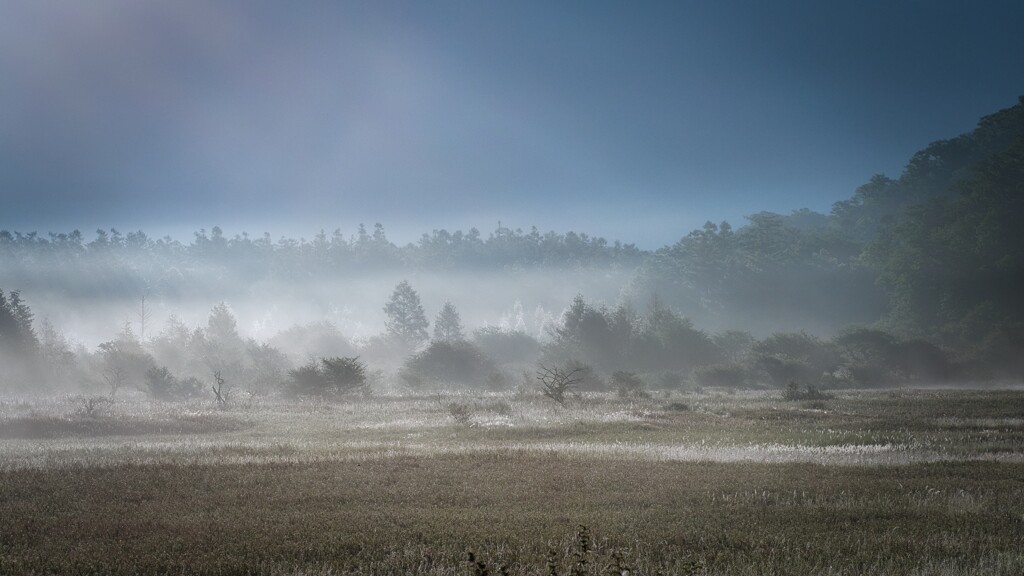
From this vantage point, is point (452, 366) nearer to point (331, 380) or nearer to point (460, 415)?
Answer: point (331, 380)

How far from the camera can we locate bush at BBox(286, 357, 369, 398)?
58781mm

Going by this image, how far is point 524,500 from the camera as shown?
16266 mm

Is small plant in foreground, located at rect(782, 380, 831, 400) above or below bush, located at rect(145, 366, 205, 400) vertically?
below

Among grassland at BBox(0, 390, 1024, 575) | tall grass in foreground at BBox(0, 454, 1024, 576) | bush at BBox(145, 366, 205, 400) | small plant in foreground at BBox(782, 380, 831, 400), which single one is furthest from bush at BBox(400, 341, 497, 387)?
tall grass in foreground at BBox(0, 454, 1024, 576)

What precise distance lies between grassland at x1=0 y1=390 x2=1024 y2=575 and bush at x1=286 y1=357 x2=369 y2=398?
25.2 m

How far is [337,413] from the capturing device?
144ft

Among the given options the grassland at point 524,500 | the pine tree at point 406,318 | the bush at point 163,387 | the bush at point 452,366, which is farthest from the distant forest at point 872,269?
the grassland at point 524,500

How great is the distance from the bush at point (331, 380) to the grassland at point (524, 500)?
2522cm

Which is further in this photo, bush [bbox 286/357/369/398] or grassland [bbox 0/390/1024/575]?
bush [bbox 286/357/369/398]

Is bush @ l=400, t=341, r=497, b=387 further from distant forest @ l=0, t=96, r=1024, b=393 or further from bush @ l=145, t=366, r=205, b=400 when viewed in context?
bush @ l=145, t=366, r=205, b=400

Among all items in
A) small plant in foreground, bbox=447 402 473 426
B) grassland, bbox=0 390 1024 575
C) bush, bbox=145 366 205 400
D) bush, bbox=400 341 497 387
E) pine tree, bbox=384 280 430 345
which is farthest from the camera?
pine tree, bbox=384 280 430 345

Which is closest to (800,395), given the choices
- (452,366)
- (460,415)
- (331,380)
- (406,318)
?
(460,415)

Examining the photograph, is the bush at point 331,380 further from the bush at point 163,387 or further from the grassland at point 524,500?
the grassland at point 524,500

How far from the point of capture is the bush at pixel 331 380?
193 ft
